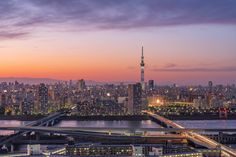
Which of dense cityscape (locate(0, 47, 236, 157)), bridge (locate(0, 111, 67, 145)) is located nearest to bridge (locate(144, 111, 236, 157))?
dense cityscape (locate(0, 47, 236, 157))

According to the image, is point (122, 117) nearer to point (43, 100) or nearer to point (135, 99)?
point (135, 99)

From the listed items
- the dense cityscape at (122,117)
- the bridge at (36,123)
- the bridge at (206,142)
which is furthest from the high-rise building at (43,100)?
the bridge at (206,142)

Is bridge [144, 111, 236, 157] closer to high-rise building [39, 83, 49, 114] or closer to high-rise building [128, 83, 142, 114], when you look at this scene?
high-rise building [128, 83, 142, 114]

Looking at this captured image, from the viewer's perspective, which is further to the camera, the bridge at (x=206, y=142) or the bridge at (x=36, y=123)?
the bridge at (x=36, y=123)

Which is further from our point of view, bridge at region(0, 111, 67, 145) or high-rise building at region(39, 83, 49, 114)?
high-rise building at region(39, 83, 49, 114)

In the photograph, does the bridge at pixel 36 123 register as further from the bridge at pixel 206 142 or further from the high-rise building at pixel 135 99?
the bridge at pixel 206 142

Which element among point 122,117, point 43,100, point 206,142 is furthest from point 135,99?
point 206,142

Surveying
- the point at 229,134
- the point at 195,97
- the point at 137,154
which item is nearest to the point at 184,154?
the point at 137,154

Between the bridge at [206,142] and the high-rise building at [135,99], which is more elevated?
the high-rise building at [135,99]

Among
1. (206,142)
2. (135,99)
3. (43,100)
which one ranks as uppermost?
(135,99)
